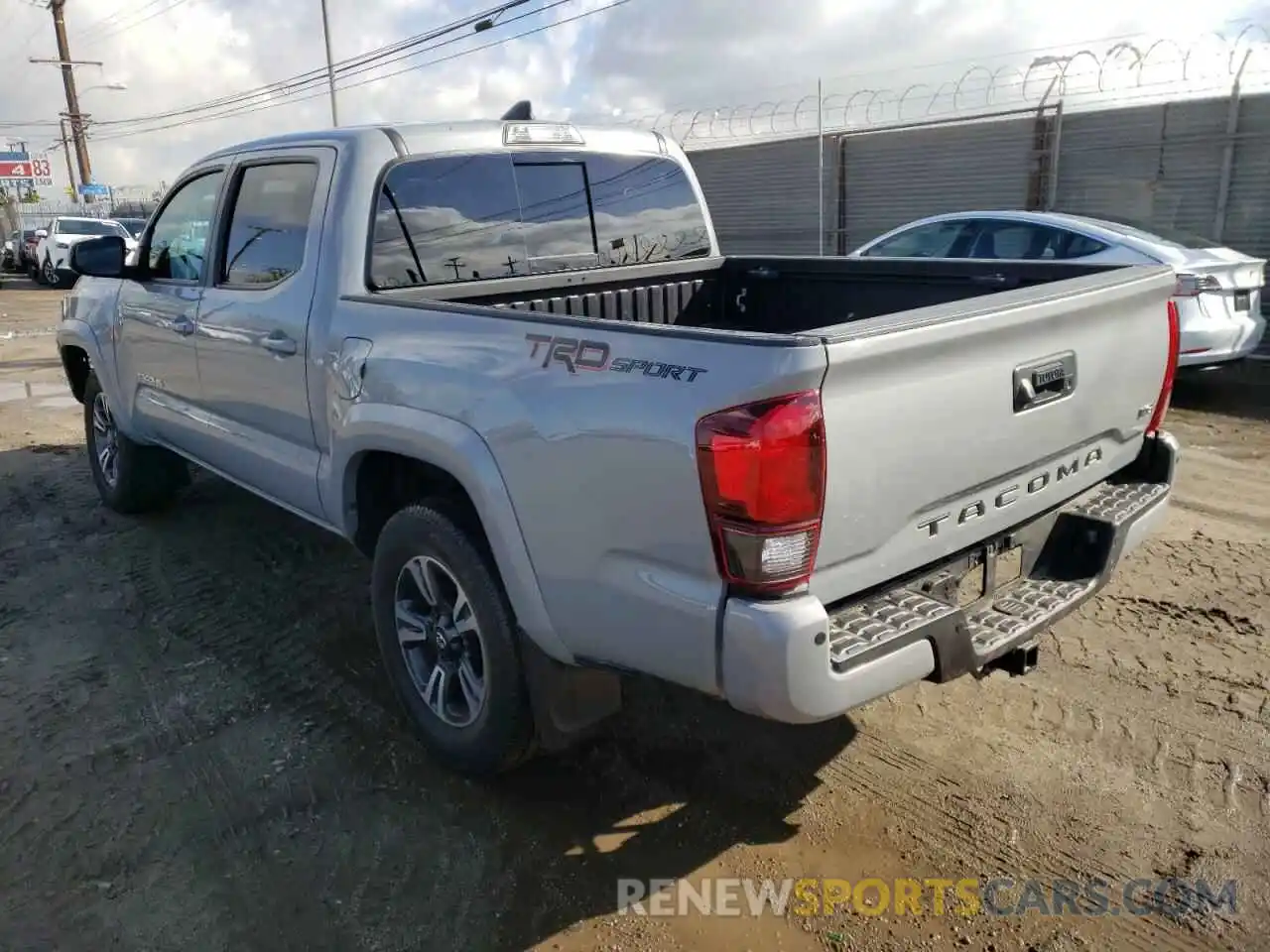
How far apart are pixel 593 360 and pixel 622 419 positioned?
0.61ft

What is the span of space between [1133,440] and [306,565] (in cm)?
388

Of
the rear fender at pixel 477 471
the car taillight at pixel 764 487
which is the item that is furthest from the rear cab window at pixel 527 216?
the car taillight at pixel 764 487

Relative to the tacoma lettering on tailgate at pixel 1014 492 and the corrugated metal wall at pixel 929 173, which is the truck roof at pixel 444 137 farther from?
the corrugated metal wall at pixel 929 173

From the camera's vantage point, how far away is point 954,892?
279 cm

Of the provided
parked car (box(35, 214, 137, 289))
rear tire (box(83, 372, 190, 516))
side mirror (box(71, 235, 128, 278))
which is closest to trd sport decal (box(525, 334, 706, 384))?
side mirror (box(71, 235, 128, 278))

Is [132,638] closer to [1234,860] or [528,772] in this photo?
[528,772]

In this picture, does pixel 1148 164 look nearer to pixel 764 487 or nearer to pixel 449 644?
pixel 449 644

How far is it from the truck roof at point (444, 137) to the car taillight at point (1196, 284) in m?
5.30

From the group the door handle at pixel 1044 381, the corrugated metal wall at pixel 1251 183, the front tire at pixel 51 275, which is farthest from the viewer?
the front tire at pixel 51 275

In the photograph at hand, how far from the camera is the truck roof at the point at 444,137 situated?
3.82 meters

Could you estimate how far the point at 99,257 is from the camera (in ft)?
16.1

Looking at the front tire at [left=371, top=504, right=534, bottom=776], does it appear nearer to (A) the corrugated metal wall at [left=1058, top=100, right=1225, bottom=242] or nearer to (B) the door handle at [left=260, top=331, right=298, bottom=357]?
(B) the door handle at [left=260, top=331, right=298, bottom=357]

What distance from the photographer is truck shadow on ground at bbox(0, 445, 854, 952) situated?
2.81 metres

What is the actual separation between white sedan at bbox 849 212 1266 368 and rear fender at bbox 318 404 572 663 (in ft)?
16.9
